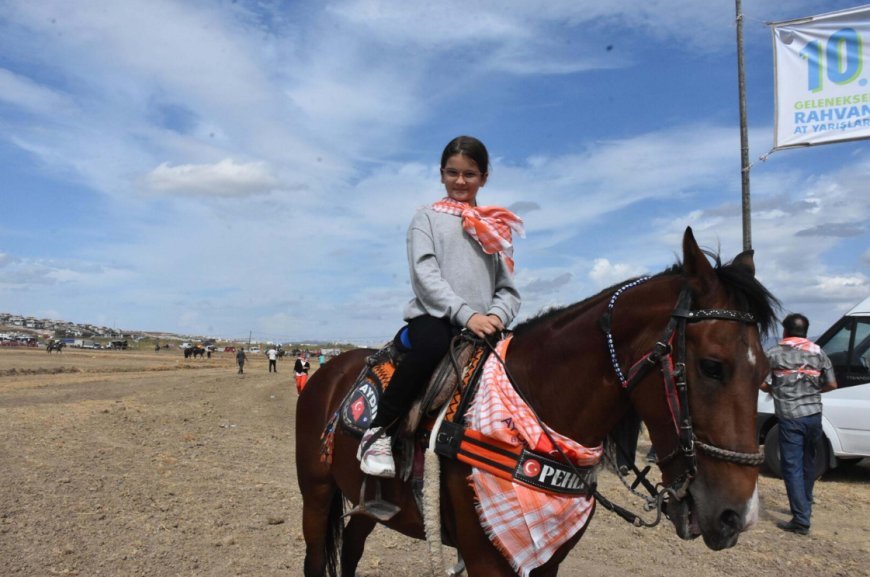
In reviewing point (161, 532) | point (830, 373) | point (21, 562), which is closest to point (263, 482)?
point (161, 532)

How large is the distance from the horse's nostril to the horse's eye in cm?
45

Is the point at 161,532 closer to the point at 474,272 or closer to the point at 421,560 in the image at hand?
the point at 421,560

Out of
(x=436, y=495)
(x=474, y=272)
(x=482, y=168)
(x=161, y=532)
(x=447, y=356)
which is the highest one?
(x=482, y=168)

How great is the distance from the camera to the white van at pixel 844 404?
892 cm

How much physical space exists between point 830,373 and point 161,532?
24.9ft

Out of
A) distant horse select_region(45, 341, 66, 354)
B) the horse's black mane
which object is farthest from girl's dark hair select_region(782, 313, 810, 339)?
distant horse select_region(45, 341, 66, 354)

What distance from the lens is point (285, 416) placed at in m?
17.5

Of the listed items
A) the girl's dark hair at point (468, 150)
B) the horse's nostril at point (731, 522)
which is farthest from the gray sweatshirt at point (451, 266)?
the horse's nostril at point (731, 522)

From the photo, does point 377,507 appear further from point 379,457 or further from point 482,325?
point 482,325

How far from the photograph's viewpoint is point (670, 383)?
221 cm

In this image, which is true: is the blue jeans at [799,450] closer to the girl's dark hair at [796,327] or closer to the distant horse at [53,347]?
the girl's dark hair at [796,327]

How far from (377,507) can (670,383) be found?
1.70 m

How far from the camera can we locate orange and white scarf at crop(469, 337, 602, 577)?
2457 millimetres

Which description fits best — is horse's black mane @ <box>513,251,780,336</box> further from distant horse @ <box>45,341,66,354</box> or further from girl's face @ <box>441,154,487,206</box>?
distant horse @ <box>45,341,66,354</box>
